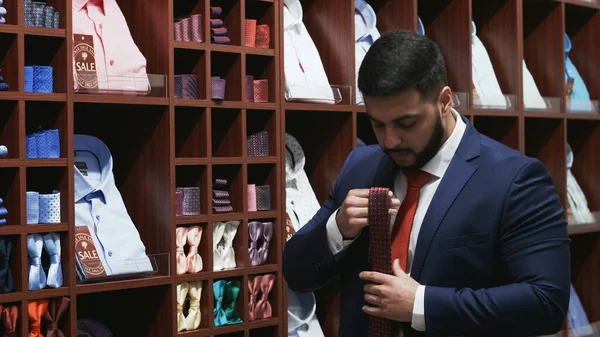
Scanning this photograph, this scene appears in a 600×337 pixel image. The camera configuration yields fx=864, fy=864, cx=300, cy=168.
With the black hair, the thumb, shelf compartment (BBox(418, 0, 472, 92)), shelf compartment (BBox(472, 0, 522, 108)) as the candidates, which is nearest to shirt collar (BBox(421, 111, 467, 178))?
the black hair

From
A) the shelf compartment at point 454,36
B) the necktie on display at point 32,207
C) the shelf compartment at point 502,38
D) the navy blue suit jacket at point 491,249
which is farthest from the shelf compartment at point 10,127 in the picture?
the shelf compartment at point 502,38

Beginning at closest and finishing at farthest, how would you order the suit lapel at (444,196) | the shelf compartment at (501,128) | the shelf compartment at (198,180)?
1. the suit lapel at (444,196)
2. the shelf compartment at (198,180)
3. the shelf compartment at (501,128)

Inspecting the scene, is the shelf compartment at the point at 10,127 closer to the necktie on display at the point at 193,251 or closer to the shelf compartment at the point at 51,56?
the shelf compartment at the point at 51,56

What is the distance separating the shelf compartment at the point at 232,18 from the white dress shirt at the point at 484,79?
1412 millimetres

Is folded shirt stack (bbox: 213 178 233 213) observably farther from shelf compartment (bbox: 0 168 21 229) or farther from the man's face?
the man's face

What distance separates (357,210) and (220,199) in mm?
1427

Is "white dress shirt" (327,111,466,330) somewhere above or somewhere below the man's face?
below

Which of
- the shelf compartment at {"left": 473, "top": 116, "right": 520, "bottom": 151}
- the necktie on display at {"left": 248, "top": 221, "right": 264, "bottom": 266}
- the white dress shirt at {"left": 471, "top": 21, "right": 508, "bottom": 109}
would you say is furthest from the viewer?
the shelf compartment at {"left": 473, "top": 116, "right": 520, "bottom": 151}

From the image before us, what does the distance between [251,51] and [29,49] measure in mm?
823

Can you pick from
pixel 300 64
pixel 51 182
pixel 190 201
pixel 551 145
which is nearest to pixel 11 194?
pixel 51 182

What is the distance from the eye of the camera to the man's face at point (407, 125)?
1.92m

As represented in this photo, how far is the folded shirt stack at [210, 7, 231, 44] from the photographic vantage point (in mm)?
3293

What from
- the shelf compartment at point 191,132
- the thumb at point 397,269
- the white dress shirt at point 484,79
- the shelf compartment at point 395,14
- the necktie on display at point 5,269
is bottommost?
the necktie on display at point 5,269

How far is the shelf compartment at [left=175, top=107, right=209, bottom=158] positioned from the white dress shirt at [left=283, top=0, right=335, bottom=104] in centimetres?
40
